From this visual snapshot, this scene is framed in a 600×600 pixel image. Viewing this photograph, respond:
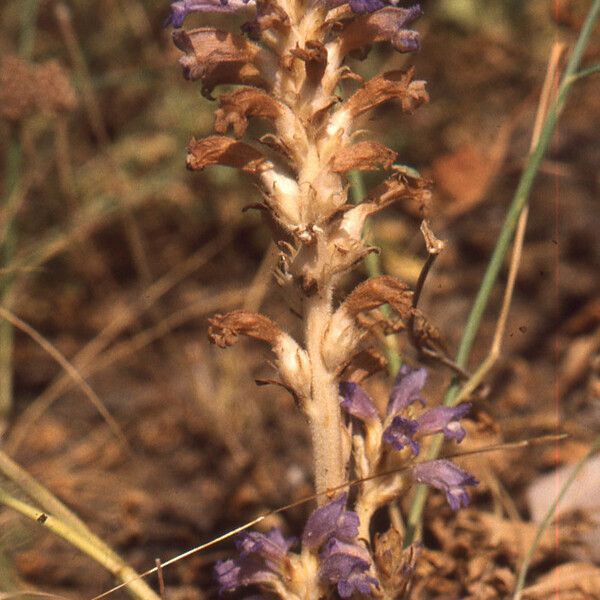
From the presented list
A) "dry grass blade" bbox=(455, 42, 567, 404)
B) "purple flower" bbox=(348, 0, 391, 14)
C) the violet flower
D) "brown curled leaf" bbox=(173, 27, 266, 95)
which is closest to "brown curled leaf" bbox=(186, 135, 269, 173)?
"brown curled leaf" bbox=(173, 27, 266, 95)

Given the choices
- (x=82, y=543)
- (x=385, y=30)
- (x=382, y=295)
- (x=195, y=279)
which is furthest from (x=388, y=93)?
(x=195, y=279)

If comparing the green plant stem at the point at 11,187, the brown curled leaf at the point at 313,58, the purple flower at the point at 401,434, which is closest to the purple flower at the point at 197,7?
the brown curled leaf at the point at 313,58

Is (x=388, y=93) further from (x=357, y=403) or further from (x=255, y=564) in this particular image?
(x=255, y=564)

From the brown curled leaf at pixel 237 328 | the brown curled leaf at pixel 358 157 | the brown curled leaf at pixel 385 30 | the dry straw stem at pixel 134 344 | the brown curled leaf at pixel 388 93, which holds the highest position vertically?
the brown curled leaf at pixel 385 30

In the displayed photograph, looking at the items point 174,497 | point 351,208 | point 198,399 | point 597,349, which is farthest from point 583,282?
point 351,208

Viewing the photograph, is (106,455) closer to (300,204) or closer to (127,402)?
(127,402)

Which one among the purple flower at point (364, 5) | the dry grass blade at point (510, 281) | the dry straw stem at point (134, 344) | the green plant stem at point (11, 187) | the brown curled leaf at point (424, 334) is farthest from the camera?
the dry straw stem at point (134, 344)

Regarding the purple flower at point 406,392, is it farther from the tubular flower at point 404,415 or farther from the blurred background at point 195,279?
the blurred background at point 195,279

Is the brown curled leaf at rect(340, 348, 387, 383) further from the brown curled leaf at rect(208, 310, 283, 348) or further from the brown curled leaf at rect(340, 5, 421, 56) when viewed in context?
the brown curled leaf at rect(340, 5, 421, 56)
